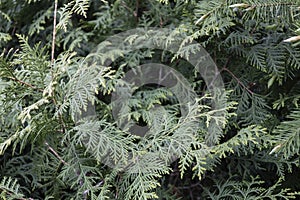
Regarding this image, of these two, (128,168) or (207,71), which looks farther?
(207,71)

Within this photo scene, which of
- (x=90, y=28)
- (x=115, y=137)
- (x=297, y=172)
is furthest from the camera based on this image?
(x=90, y=28)

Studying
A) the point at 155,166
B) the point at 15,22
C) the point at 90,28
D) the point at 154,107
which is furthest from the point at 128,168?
the point at 15,22

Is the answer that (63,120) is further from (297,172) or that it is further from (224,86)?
(297,172)

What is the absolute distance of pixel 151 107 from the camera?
1.69 metres

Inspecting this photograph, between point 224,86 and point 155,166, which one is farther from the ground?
point 224,86

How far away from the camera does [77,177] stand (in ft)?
4.73

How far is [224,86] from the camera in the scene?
5.66 feet

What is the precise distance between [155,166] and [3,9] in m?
1.15

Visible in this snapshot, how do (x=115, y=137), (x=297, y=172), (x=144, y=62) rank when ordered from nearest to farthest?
1. (x=115, y=137)
2. (x=297, y=172)
3. (x=144, y=62)

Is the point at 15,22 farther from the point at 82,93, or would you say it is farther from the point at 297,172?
the point at 297,172

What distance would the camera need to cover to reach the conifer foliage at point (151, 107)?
132cm

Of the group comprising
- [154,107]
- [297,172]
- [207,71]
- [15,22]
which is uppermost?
[15,22]

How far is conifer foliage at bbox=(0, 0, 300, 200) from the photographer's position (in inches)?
52.1

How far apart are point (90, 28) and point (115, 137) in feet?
2.85
